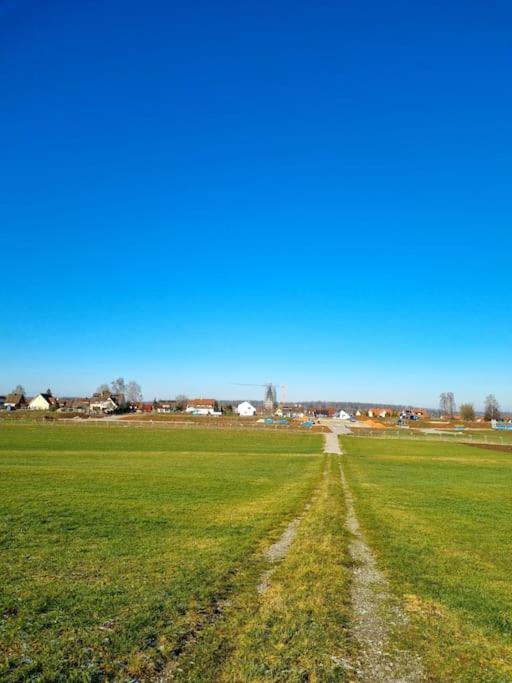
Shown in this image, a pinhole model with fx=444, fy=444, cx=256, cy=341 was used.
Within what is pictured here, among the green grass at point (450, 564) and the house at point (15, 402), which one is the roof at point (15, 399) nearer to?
the house at point (15, 402)

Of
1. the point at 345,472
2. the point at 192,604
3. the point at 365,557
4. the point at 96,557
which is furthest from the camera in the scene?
the point at 345,472

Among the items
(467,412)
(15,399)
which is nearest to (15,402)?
(15,399)

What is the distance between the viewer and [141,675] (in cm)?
570

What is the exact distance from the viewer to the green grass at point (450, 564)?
6.82m

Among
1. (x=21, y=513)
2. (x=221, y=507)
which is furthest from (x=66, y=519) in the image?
(x=221, y=507)

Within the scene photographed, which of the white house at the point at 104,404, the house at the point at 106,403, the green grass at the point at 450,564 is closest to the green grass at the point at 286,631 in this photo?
the green grass at the point at 450,564

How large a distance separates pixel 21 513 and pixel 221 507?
7306 mm

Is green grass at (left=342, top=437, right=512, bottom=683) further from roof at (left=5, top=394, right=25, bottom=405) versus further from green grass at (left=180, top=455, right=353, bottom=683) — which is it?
roof at (left=5, top=394, right=25, bottom=405)

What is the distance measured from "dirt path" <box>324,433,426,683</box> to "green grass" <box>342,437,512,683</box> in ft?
0.95

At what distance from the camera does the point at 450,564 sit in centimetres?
1149

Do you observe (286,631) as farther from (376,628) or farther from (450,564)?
(450,564)

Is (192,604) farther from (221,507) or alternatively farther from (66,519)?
(221,507)

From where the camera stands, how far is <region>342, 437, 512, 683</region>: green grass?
6.82 metres

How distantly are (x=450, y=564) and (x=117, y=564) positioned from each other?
8340 mm
